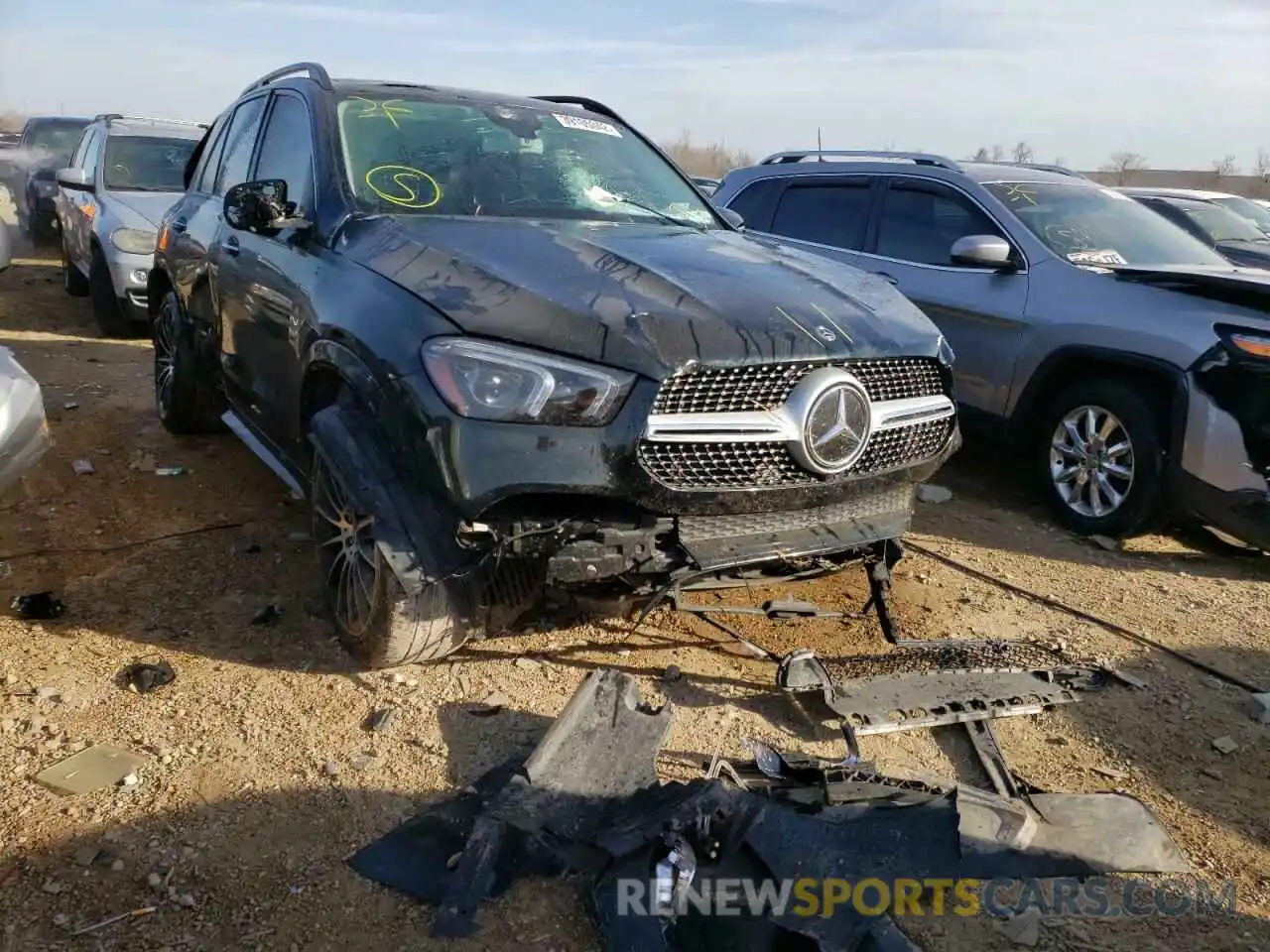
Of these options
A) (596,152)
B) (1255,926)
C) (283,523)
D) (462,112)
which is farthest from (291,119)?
(1255,926)

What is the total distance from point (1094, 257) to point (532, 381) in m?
3.99

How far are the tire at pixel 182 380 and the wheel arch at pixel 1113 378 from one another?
14.0 feet

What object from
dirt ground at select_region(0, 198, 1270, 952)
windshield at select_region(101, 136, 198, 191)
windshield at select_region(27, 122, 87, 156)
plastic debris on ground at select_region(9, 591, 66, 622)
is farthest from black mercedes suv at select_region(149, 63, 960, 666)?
windshield at select_region(27, 122, 87, 156)

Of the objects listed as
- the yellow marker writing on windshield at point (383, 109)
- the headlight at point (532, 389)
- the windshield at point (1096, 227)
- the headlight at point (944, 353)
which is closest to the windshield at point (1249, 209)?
the windshield at point (1096, 227)

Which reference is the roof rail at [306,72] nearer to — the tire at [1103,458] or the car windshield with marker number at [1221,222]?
the tire at [1103,458]

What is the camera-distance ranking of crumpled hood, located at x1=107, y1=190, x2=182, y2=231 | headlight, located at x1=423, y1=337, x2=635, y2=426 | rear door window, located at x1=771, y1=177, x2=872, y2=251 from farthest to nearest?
crumpled hood, located at x1=107, y1=190, x2=182, y2=231
rear door window, located at x1=771, y1=177, x2=872, y2=251
headlight, located at x1=423, y1=337, x2=635, y2=426

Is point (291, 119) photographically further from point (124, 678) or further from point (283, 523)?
point (124, 678)

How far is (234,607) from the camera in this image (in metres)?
3.81

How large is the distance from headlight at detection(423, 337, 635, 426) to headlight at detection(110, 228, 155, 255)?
22.9 feet

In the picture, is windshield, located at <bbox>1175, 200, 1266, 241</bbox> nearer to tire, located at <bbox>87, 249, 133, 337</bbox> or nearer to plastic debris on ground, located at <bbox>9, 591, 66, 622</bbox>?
plastic debris on ground, located at <bbox>9, 591, 66, 622</bbox>

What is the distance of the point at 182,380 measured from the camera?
5.50 metres

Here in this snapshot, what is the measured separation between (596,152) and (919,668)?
2.50 meters

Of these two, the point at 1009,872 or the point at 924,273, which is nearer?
the point at 1009,872

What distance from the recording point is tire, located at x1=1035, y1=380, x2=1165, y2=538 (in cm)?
481
